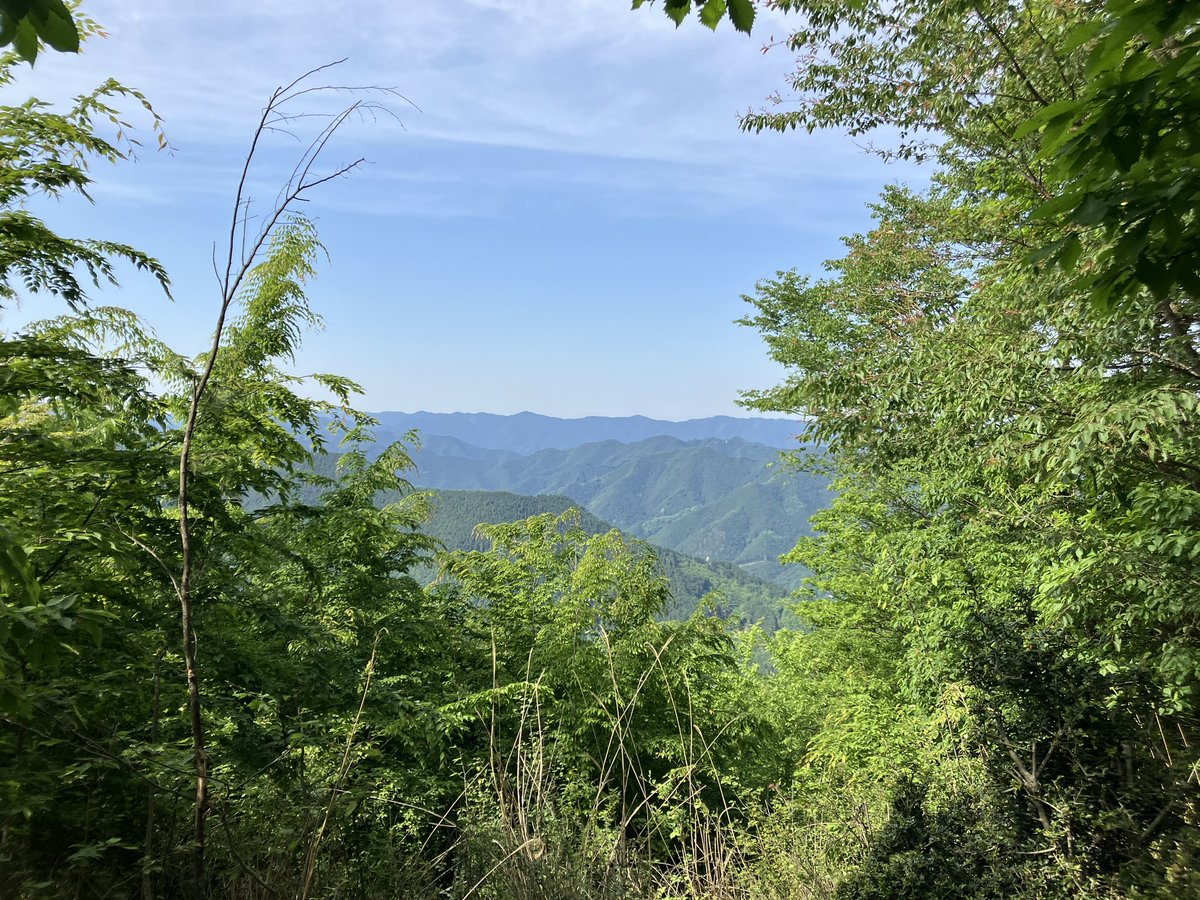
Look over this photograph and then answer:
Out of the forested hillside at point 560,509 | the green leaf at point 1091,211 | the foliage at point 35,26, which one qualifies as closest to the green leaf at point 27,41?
the foliage at point 35,26

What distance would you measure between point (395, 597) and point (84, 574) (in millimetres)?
4655

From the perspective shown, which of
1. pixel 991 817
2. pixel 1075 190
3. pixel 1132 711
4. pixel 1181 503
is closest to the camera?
pixel 1075 190

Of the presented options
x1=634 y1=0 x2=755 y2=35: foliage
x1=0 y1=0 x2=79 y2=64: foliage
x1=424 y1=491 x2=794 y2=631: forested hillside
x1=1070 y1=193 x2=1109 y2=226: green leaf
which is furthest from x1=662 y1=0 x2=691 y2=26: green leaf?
x1=424 y1=491 x2=794 y2=631: forested hillside

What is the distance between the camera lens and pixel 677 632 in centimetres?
507

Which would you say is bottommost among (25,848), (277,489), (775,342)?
(25,848)

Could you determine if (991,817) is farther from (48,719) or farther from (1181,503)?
(48,719)

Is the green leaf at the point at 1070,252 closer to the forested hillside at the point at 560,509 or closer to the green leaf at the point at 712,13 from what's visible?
the green leaf at the point at 712,13

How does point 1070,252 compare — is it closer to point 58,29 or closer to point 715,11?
point 715,11

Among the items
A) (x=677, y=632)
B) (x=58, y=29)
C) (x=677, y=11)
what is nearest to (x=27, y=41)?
(x=58, y=29)

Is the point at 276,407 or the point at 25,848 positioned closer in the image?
the point at 25,848

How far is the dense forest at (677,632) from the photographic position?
185 centimetres

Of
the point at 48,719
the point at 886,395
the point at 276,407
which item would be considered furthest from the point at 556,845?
the point at 886,395

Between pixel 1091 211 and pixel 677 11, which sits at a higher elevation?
pixel 677 11

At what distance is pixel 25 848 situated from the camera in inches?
88.0
